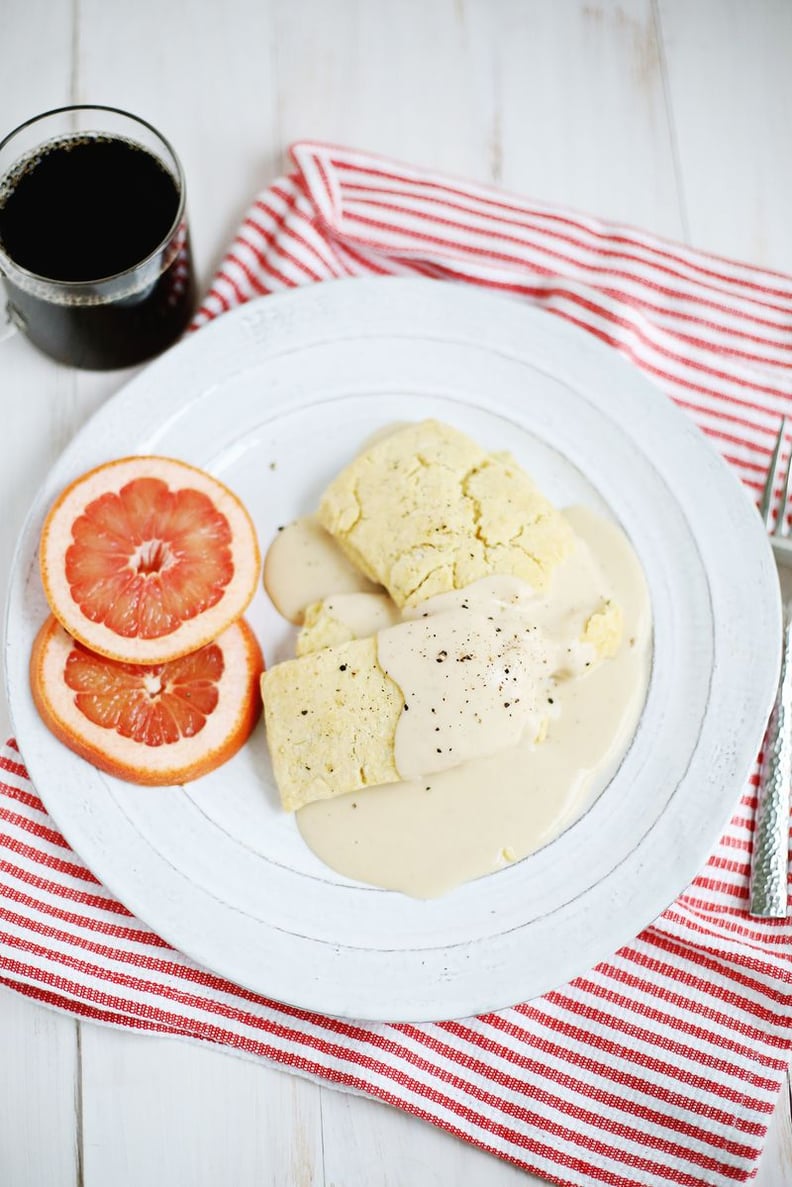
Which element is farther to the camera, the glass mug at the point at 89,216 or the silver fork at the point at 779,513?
the silver fork at the point at 779,513

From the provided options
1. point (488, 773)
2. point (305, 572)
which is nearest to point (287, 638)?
point (305, 572)

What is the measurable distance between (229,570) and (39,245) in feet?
3.19

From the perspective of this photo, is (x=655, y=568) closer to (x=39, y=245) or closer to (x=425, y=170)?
(x=425, y=170)

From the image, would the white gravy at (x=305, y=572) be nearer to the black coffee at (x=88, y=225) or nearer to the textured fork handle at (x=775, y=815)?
the black coffee at (x=88, y=225)

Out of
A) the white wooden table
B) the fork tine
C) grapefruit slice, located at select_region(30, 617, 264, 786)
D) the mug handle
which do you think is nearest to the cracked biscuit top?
grapefruit slice, located at select_region(30, 617, 264, 786)

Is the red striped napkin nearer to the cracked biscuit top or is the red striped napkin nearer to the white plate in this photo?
the white plate

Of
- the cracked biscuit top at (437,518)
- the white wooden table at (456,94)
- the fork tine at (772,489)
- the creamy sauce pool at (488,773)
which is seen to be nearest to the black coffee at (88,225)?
the white wooden table at (456,94)

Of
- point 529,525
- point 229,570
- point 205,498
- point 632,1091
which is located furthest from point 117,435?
point 632,1091

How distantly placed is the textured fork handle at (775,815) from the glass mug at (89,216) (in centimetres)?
192

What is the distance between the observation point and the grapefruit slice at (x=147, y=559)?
2553 millimetres

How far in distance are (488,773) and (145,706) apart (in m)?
0.84

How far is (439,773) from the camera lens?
8.66 ft

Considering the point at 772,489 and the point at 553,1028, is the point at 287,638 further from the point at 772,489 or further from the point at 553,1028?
the point at 772,489

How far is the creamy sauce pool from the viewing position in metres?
2.60
